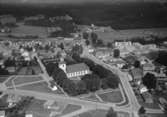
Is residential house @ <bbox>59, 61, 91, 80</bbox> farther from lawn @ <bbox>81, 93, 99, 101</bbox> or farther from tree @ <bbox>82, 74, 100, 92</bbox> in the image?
lawn @ <bbox>81, 93, 99, 101</bbox>

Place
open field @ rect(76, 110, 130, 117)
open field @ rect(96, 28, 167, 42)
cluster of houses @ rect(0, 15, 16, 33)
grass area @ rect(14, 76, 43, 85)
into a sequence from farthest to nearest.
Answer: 1. cluster of houses @ rect(0, 15, 16, 33)
2. open field @ rect(96, 28, 167, 42)
3. grass area @ rect(14, 76, 43, 85)
4. open field @ rect(76, 110, 130, 117)

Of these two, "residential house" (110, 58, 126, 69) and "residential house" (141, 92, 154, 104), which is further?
"residential house" (110, 58, 126, 69)

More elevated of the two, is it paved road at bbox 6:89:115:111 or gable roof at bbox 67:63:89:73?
gable roof at bbox 67:63:89:73

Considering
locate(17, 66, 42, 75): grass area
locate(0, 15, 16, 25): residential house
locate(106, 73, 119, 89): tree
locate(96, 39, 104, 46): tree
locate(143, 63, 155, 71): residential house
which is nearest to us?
locate(106, 73, 119, 89): tree

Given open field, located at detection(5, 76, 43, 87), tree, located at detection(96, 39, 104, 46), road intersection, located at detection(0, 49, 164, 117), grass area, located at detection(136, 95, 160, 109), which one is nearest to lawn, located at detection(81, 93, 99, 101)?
road intersection, located at detection(0, 49, 164, 117)

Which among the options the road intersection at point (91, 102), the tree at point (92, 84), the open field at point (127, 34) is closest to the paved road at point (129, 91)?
the road intersection at point (91, 102)

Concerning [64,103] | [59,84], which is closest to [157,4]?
[59,84]

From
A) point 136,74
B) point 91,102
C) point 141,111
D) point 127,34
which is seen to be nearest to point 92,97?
point 91,102
